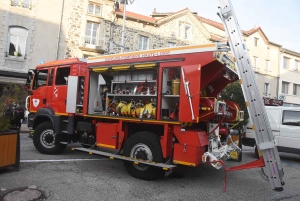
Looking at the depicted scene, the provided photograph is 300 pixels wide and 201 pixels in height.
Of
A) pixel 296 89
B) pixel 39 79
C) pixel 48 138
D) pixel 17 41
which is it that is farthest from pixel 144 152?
pixel 296 89

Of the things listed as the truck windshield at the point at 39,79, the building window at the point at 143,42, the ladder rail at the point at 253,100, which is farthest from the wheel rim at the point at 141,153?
the building window at the point at 143,42

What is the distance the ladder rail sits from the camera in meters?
4.50

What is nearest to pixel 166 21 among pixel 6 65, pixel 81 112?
pixel 6 65

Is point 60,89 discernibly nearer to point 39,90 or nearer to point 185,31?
point 39,90

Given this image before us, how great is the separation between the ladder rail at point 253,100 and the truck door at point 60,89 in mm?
4890

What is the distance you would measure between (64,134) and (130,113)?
2624 mm

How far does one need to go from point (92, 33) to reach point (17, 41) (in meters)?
6.18

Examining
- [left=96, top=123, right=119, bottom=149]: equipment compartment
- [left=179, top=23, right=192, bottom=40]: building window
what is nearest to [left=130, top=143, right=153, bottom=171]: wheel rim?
[left=96, top=123, right=119, bottom=149]: equipment compartment

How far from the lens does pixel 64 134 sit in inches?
302

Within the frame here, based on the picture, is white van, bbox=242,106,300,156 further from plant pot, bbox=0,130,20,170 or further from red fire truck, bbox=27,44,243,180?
plant pot, bbox=0,130,20,170

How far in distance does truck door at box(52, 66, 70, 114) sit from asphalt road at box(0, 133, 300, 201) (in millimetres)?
1511

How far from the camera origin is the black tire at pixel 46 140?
25.2ft

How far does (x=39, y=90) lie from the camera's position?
8.31 metres

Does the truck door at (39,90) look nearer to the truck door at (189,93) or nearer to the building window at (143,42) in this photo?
the truck door at (189,93)
